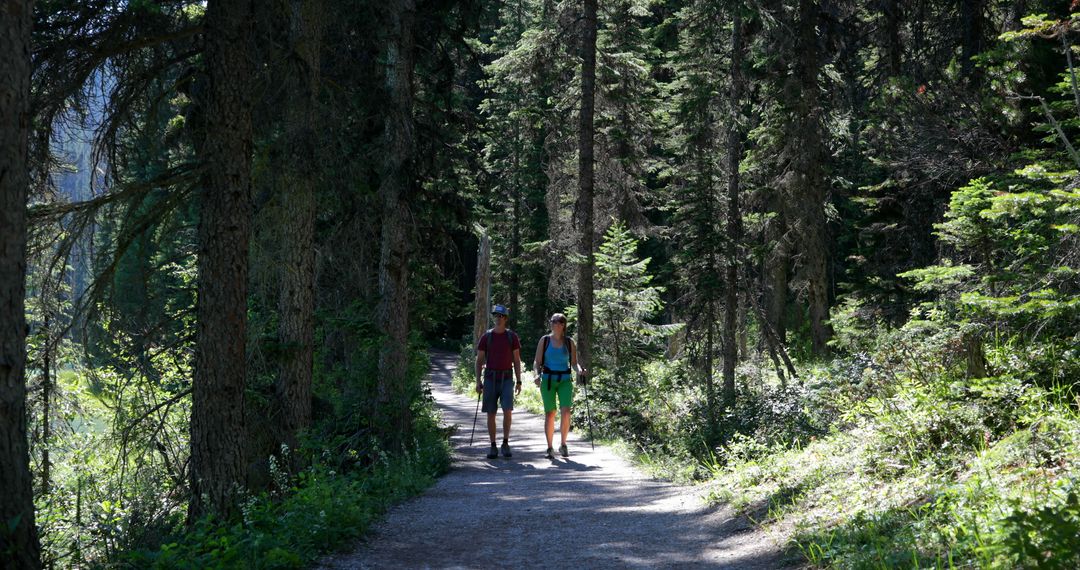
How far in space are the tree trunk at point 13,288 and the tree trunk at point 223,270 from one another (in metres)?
2.54

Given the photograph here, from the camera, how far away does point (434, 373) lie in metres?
41.2

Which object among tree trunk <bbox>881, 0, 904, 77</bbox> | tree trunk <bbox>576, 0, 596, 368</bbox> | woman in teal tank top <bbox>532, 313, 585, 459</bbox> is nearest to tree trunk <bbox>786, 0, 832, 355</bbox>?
tree trunk <bbox>881, 0, 904, 77</bbox>

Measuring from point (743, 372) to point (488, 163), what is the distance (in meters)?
21.2

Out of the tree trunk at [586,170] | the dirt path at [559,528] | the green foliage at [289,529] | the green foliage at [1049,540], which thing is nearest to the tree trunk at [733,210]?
the tree trunk at [586,170]

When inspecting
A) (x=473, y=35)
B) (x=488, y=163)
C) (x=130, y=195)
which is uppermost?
(x=488, y=163)

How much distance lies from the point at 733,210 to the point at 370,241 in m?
7.98

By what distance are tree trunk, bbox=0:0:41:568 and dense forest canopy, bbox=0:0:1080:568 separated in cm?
2

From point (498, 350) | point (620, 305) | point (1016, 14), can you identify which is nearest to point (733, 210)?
point (620, 305)

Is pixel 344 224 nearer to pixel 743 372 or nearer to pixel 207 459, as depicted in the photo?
pixel 207 459

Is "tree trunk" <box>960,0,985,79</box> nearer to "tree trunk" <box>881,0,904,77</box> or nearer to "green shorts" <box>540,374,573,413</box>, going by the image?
"tree trunk" <box>881,0,904,77</box>

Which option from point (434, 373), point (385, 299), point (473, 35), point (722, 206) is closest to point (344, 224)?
point (385, 299)

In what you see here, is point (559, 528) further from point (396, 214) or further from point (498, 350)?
point (396, 214)

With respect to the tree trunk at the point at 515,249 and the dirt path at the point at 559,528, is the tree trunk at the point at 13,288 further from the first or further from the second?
the tree trunk at the point at 515,249

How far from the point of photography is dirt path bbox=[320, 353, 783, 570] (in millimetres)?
5773
